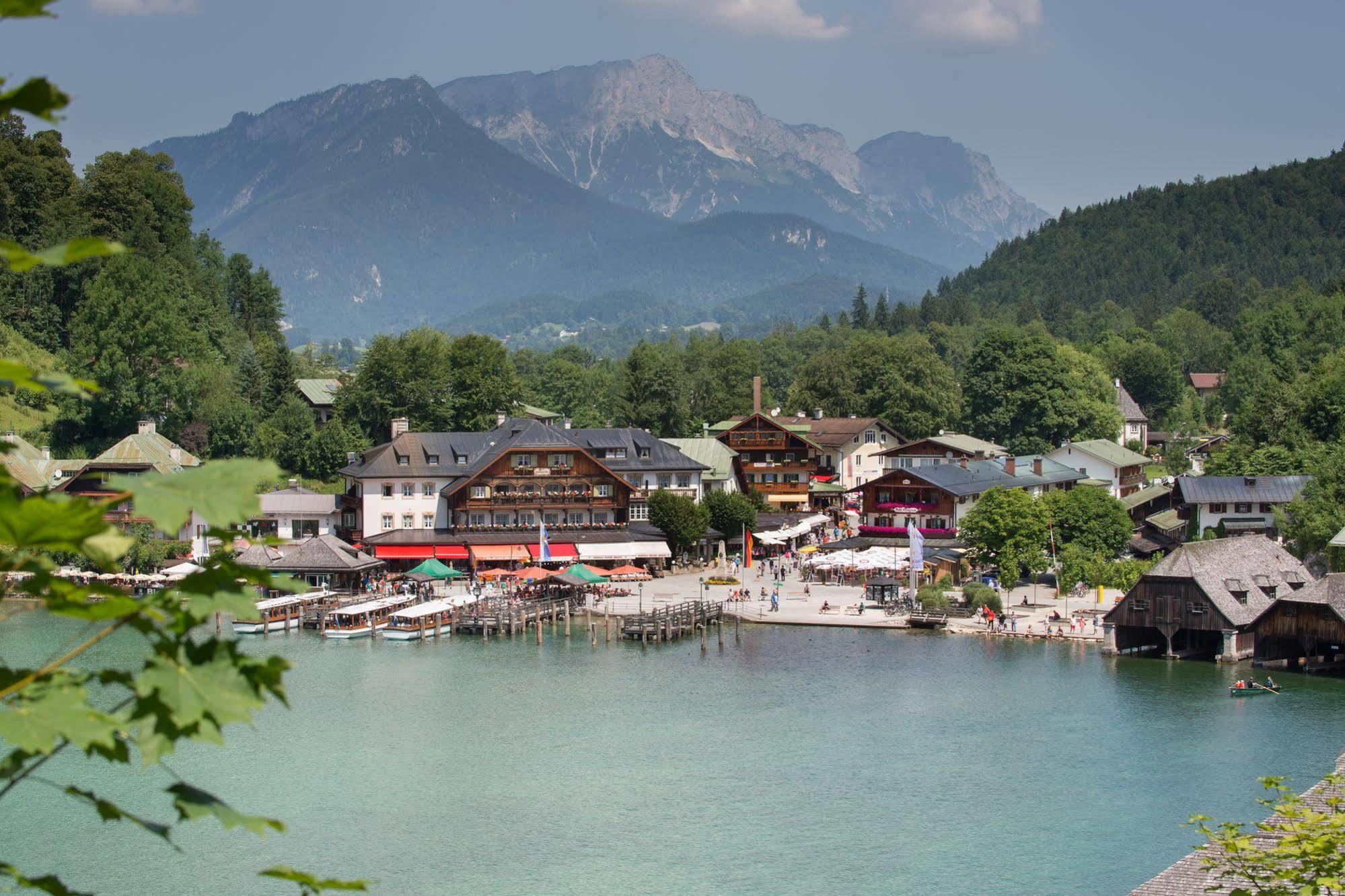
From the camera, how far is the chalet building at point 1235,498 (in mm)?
67188

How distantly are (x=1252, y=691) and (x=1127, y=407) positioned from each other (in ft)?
263

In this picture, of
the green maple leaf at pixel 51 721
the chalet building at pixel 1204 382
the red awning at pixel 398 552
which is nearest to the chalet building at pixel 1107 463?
the red awning at pixel 398 552

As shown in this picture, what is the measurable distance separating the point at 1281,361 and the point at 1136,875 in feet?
375

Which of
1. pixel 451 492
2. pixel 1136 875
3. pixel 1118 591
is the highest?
pixel 451 492

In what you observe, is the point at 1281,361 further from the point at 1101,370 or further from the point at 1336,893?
the point at 1336,893

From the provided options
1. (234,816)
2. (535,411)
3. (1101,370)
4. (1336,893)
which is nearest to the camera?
(234,816)

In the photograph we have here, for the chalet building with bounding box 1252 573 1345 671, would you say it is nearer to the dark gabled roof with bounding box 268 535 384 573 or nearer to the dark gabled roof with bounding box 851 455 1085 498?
the dark gabled roof with bounding box 851 455 1085 498

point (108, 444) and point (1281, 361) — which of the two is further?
point (1281, 361)

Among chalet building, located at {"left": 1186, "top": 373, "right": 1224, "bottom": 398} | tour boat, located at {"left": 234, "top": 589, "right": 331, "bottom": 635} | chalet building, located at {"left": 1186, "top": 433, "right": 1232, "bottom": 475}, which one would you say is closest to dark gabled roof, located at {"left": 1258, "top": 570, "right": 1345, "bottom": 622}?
tour boat, located at {"left": 234, "top": 589, "right": 331, "bottom": 635}

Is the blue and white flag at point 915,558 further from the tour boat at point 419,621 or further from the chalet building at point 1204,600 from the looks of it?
the tour boat at point 419,621

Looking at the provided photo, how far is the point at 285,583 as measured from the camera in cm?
487

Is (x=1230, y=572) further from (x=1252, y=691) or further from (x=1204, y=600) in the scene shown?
(x=1252, y=691)

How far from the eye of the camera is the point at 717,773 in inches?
1435

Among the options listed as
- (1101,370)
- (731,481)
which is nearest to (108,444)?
(731,481)
